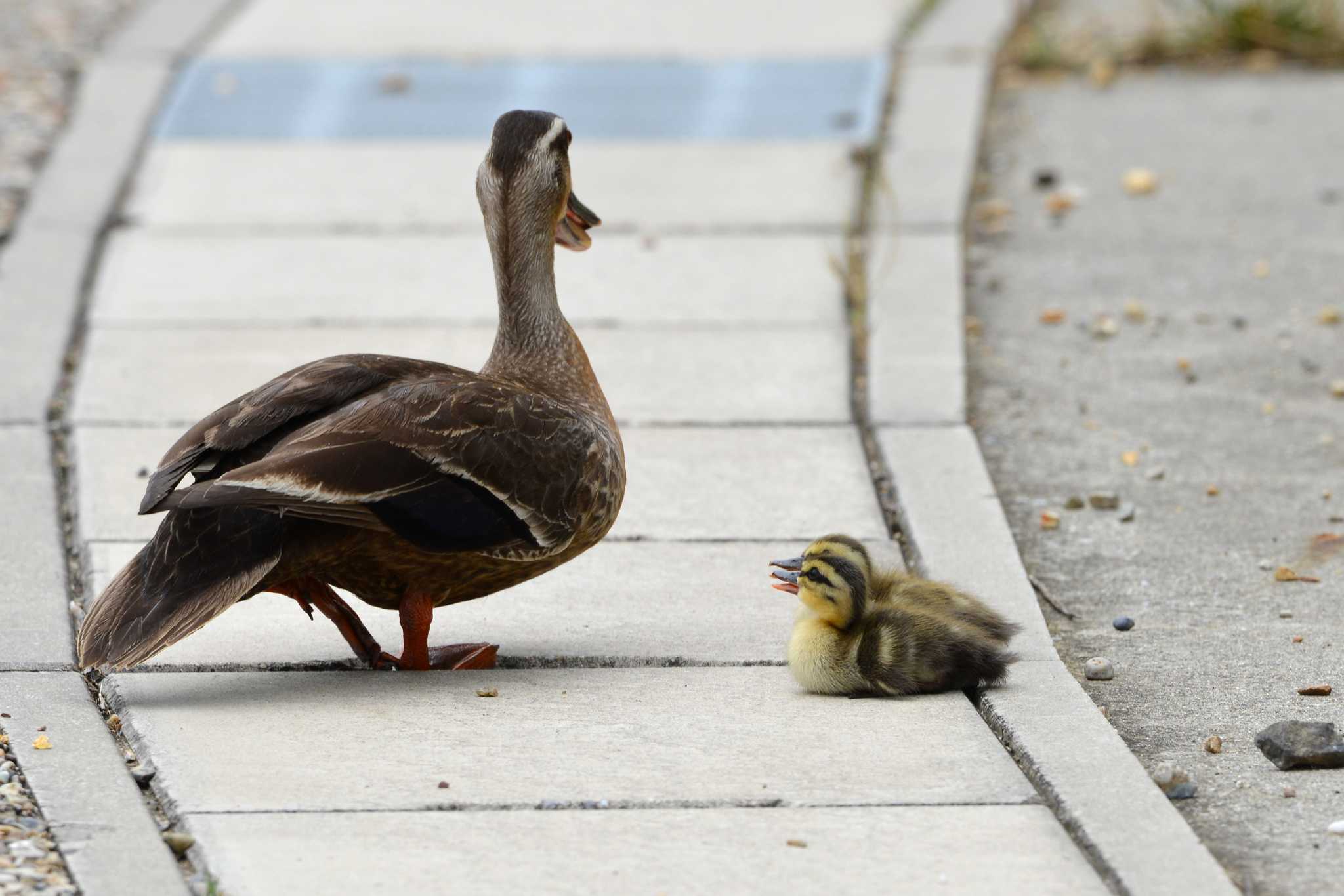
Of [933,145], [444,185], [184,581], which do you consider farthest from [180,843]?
[933,145]

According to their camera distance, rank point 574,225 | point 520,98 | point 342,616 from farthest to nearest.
A: point 520,98 < point 574,225 < point 342,616

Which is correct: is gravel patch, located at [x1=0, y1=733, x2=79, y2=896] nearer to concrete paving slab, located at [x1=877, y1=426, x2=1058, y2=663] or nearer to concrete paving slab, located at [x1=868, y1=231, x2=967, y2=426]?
concrete paving slab, located at [x1=877, y1=426, x2=1058, y2=663]

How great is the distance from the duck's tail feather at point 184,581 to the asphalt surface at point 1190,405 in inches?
85.6

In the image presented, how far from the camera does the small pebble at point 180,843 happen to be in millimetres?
4070

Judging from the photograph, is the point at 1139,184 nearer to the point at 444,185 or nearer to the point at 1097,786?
the point at 444,185

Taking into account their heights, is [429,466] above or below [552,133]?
below

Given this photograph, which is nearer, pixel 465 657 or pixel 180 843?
pixel 180 843

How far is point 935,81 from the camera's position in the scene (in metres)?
10.9

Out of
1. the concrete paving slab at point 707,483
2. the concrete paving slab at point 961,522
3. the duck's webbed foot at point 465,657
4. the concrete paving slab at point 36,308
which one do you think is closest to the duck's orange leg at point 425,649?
the duck's webbed foot at point 465,657

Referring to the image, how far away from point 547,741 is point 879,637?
91 centimetres

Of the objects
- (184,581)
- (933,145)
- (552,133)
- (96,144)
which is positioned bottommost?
(184,581)

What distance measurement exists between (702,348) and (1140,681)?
122 inches

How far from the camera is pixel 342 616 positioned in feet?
16.9

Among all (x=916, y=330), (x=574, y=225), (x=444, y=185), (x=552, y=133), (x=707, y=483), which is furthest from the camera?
(x=444, y=185)
